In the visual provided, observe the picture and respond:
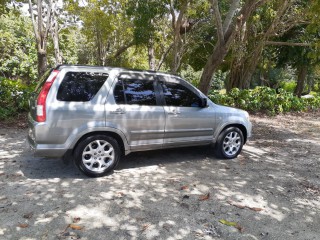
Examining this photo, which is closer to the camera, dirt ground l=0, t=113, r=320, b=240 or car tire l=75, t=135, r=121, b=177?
dirt ground l=0, t=113, r=320, b=240

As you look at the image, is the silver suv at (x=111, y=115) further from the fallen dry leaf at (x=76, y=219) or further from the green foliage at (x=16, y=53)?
the green foliage at (x=16, y=53)

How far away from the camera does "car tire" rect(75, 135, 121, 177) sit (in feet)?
15.0

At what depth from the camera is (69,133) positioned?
4.40m

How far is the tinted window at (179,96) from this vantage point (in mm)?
5293

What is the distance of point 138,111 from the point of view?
4887 millimetres

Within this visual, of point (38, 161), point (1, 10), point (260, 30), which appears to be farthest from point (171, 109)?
point (260, 30)

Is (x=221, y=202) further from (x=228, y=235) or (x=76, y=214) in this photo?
(x=76, y=214)

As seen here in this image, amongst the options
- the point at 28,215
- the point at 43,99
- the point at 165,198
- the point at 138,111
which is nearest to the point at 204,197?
the point at 165,198

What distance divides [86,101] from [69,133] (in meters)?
0.56

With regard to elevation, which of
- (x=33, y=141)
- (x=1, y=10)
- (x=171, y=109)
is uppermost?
(x=1, y=10)

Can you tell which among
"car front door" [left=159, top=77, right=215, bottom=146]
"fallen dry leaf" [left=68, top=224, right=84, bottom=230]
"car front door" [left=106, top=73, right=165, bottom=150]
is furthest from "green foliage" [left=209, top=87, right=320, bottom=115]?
"fallen dry leaf" [left=68, top=224, right=84, bottom=230]

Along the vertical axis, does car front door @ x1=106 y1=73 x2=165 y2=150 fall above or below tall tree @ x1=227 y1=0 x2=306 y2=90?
below

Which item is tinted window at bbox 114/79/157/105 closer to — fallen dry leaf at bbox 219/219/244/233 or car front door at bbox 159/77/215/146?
car front door at bbox 159/77/215/146

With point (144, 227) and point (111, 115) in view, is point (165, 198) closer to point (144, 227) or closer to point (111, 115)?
point (144, 227)
